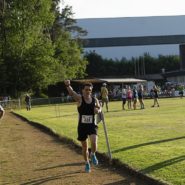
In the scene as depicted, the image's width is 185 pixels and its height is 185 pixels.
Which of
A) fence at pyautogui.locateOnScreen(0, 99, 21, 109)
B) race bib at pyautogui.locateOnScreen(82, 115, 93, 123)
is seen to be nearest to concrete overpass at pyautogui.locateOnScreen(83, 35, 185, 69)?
fence at pyautogui.locateOnScreen(0, 99, 21, 109)

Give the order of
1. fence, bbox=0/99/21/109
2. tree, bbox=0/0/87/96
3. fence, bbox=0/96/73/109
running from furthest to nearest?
tree, bbox=0/0/87/96 < fence, bbox=0/96/73/109 < fence, bbox=0/99/21/109

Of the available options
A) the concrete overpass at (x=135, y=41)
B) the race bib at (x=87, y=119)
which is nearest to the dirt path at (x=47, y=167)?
the race bib at (x=87, y=119)

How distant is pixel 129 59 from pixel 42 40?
1835 inches

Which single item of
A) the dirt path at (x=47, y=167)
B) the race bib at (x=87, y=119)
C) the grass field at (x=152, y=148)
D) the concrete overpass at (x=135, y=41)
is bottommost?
the dirt path at (x=47, y=167)

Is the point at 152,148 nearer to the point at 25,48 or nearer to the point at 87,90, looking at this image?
the point at 87,90

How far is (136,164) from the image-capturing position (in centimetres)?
1105

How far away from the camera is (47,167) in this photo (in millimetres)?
11977

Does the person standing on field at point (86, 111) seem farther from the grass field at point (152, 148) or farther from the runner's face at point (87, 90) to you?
the grass field at point (152, 148)

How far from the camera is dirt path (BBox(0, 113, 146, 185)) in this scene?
1019 centimetres

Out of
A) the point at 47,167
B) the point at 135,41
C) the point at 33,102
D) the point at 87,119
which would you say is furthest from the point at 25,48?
the point at 135,41

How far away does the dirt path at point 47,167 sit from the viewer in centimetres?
1019

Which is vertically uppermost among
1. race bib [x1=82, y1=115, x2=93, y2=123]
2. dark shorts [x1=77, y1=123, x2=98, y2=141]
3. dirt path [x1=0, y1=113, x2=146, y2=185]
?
race bib [x1=82, y1=115, x2=93, y2=123]

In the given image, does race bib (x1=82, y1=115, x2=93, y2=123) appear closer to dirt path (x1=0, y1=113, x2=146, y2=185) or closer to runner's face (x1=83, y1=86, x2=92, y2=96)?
runner's face (x1=83, y1=86, x2=92, y2=96)

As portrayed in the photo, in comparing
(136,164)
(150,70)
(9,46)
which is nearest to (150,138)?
(136,164)
